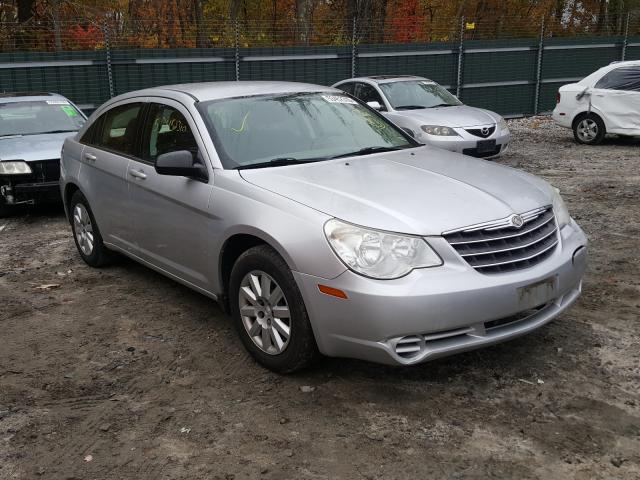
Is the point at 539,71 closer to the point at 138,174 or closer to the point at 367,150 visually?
the point at 367,150

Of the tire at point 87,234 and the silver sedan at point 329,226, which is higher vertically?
the silver sedan at point 329,226

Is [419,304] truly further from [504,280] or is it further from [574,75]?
[574,75]

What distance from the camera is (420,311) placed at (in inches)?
131

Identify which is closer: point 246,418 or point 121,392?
point 246,418

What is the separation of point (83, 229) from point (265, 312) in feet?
9.87

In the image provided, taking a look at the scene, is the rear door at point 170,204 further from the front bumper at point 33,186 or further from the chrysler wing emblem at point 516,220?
the front bumper at point 33,186

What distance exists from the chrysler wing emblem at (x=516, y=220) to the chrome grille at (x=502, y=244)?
2cm

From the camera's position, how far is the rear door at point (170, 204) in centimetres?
440

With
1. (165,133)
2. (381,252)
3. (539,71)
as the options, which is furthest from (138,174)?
(539,71)

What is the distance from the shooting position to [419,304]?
10.9ft

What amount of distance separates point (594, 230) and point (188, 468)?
523cm

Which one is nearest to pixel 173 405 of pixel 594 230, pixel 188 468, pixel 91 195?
pixel 188 468

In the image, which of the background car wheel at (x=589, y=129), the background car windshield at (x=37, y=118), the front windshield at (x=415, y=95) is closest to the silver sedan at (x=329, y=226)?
the background car windshield at (x=37, y=118)

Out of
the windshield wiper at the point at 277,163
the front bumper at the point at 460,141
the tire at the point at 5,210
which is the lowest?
the tire at the point at 5,210
